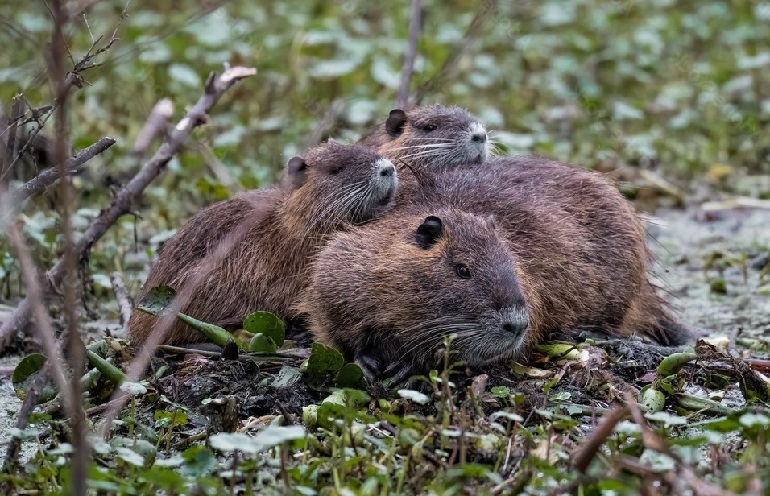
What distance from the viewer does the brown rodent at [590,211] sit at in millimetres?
4239

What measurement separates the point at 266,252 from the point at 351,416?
4.85 feet

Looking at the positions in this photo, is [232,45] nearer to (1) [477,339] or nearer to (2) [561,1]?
(2) [561,1]

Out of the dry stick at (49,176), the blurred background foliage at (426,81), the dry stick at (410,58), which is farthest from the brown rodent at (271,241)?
the dry stick at (410,58)

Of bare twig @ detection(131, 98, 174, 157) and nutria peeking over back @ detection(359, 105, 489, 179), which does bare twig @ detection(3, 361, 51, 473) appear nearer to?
bare twig @ detection(131, 98, 174, 157)

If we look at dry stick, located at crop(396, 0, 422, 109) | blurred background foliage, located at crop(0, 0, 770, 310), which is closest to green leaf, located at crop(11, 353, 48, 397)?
blurred background foliage, located at crop(0, 0, 770, 310)

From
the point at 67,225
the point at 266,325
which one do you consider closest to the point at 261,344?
the point at 266,325

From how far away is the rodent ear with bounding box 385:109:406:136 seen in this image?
5.11 meters

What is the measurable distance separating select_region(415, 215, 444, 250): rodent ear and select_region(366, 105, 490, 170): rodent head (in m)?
1.08

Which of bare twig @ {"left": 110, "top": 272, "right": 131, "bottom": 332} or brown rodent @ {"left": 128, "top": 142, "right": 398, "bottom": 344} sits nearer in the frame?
brown rodent @ {"left": 128, "top": 142, "right": 398, "bottom": 344}

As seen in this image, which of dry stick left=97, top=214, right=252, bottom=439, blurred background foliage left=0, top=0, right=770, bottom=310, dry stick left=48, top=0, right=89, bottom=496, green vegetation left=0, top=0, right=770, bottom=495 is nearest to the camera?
dry stick left=48, top=0, right=89, bottom=496

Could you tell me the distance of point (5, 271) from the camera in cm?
499

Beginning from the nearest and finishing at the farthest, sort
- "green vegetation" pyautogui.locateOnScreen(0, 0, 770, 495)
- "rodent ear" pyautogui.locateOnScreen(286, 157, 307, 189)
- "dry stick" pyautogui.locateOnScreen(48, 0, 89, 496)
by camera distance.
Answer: "dry stick" pyautogui.locateOnScreen(48, 0, 89, 496) → "green vegetation" pyautogui.locateOnScreen(0, 0, 770, 495) → "rodent ear" pyautogui.locateOnScreen(286, 157, 307, 189)

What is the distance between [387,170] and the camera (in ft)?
14.0

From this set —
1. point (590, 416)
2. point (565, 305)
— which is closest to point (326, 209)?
point (565, 305)
